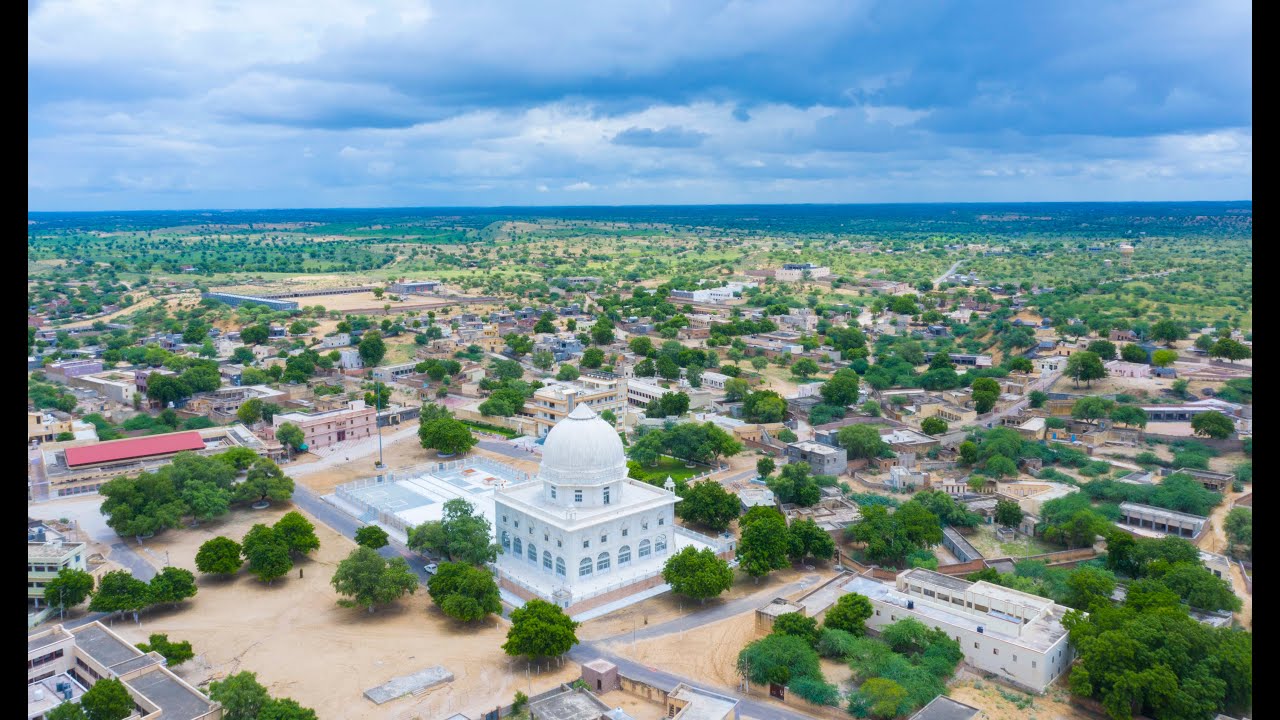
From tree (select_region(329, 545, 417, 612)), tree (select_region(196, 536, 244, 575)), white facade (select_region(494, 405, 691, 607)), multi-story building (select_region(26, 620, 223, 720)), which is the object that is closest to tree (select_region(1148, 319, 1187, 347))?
white facade (select_region(494, 405, 691, 607))

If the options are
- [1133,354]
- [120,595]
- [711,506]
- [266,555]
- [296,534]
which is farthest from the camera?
[1133,354]

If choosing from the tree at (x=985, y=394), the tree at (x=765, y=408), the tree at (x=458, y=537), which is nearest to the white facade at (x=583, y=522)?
the tree at (x=458, y=537)

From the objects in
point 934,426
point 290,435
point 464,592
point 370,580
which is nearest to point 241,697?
point 370,580

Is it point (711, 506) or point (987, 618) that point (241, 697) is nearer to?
point (711, 506)

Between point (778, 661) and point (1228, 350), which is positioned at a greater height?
point (1228, 350)

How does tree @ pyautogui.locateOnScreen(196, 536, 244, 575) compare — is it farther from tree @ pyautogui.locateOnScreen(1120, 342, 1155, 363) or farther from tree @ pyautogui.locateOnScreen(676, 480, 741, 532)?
tree @ pyautogui.locateOnScreen(1120, 342, 1155, 363)

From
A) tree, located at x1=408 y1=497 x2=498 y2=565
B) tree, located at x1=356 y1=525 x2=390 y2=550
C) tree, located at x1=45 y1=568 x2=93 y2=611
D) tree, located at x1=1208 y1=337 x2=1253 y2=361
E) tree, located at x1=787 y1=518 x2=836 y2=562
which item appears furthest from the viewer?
tree, located at x1=1208 y1=337 x2=1253 y2=361
